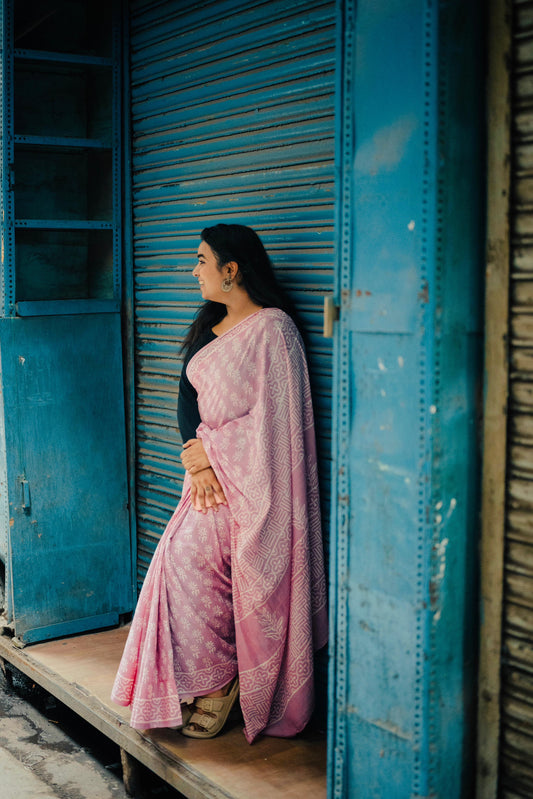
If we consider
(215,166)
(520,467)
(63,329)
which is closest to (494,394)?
(520,467)

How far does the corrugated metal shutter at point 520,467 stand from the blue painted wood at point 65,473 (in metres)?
2.85

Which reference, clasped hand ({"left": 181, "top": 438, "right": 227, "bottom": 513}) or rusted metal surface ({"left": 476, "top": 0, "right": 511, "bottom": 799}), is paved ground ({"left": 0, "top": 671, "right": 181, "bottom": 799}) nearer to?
clasped hand ({"left": 181, "top": 438, "right": 227, "bottom": 513})

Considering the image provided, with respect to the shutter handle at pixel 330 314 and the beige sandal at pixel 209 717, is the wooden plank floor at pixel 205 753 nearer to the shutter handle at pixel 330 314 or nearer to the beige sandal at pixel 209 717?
the beige sandal at pixel 209 717

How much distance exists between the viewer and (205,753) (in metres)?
3.67

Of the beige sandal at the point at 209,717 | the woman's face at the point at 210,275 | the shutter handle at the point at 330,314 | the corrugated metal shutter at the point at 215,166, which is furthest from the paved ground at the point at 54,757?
the shutter handle at the point at 330,314

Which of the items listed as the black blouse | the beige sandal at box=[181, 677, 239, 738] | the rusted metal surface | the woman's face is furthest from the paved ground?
the woman's face

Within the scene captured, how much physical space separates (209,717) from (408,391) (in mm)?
1869

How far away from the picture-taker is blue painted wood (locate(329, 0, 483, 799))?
2.62 m

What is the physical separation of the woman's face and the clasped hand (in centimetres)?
62

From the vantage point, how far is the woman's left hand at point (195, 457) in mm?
3869

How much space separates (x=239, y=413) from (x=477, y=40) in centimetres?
173

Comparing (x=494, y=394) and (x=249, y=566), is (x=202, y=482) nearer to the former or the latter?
(x=249, y=566)

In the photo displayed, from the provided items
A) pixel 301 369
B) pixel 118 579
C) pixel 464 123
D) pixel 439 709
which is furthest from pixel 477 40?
pixel 118 579

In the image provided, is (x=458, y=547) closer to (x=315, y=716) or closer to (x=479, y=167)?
(x=479, y=167)
